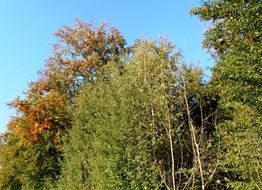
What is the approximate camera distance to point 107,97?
69.6ft

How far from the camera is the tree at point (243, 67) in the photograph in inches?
599

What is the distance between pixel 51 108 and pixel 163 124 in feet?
45.2

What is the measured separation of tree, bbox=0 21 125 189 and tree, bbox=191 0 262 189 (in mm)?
9946

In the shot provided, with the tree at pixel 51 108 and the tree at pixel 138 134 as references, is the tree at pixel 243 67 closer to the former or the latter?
the tree at pixel 138 134

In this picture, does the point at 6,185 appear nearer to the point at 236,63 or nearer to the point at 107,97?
the point at 107,97

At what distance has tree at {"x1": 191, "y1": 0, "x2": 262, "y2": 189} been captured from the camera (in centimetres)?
1523

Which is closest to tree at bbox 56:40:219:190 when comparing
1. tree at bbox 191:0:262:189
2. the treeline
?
the treeline

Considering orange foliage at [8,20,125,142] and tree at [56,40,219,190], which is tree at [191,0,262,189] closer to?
tree at [56,40,219,190]

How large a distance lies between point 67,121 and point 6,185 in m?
10.3

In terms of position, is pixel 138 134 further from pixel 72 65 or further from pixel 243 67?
pixel 72 65

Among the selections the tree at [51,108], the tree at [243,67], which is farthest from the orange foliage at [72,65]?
the tree at [243,67]

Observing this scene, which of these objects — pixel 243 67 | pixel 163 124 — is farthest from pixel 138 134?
pixel 243 67

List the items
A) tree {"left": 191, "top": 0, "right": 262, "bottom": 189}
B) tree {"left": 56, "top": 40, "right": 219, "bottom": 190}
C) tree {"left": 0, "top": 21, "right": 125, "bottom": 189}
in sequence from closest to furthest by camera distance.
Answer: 1. tree {"left": 191, "top": 0, "right": 262, "bottom": 189}
2. tree {"left": 56, "top": 40, "right": 219, "bottom": 190}
3. tree {"left": 0, "top": 21, "right": 125, "bottom": 189}

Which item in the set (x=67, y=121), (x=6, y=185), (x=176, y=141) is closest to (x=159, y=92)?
(x=176, y=141)
